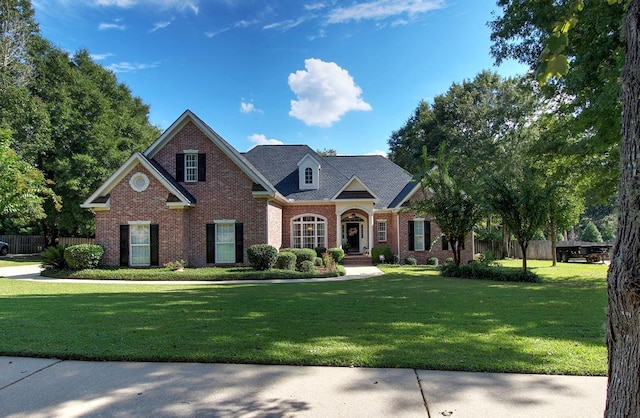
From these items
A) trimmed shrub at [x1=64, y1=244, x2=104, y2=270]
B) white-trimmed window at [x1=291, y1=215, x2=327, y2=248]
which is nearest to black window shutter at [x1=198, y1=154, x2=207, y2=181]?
trimmed shrub at [x1=64, y1=244, x2=104, y2=270]

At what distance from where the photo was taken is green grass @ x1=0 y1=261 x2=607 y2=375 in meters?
4.66

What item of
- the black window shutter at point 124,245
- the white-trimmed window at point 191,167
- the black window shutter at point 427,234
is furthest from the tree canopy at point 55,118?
the black window shutter at point 427,234

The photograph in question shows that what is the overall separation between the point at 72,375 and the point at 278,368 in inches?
88.3

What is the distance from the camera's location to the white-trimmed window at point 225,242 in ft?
63.0

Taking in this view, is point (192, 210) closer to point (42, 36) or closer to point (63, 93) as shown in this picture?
point (63, 93)

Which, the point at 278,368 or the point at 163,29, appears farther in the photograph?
the point at 163,29

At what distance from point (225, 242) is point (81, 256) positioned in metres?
6.25

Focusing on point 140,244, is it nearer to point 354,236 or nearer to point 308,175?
point 308,175

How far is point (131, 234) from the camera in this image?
→ 1861 centimetres

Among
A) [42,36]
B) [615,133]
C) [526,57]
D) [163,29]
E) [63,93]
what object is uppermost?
[42,36]

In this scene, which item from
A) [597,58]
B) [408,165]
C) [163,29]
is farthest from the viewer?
[408,165]

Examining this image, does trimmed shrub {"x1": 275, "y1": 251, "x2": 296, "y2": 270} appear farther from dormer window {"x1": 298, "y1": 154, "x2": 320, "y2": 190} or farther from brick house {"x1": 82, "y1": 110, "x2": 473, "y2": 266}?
dormer window {"x1": 298, "y1": 154, "x2": 320, "y2": 190}

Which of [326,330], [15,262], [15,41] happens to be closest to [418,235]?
[326,330]

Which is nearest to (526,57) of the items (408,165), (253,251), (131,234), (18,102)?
(253,251)
